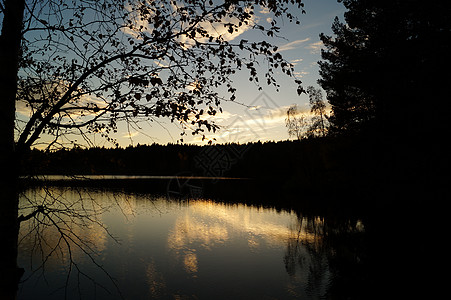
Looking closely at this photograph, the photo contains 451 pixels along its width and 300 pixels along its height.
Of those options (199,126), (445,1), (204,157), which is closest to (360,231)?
(445,1)

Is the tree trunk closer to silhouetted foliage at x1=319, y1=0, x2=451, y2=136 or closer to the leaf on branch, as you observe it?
the leaf on branch

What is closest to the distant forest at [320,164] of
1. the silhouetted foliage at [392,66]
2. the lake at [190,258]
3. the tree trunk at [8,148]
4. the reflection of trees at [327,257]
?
the lake at [190,258]

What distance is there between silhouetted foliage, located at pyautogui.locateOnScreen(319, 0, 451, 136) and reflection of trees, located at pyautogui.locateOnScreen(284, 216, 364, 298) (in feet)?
24.3

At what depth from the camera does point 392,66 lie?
1817cm

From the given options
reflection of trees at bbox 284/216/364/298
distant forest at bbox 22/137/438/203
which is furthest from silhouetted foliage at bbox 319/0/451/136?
reflection of trees at bbox 284/216/364/298

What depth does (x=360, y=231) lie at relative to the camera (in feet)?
69.6

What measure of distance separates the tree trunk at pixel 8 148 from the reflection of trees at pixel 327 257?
10.8 m

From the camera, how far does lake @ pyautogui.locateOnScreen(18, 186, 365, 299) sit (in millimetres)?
12039

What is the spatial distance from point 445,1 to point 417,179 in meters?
9.53

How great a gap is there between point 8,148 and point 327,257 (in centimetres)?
1626

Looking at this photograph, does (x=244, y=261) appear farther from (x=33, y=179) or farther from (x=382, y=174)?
(x=33, y=179)

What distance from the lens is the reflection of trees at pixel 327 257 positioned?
12508mm

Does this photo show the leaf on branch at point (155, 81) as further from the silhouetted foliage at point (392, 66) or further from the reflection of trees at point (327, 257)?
the silhouetted foliage at point (392, 66)

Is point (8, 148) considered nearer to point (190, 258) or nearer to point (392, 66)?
point (190, 258)
